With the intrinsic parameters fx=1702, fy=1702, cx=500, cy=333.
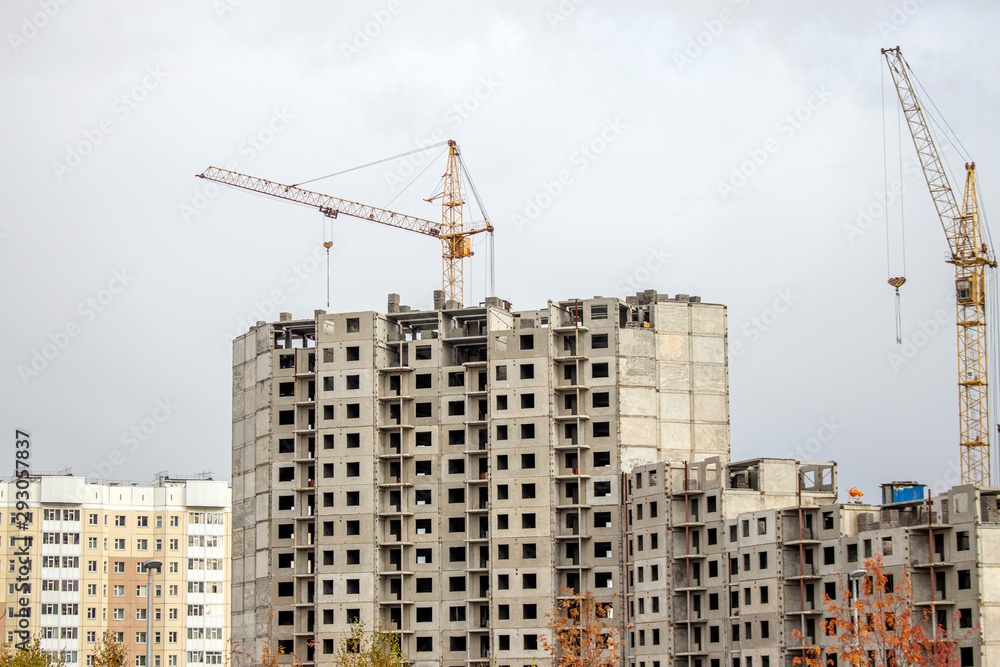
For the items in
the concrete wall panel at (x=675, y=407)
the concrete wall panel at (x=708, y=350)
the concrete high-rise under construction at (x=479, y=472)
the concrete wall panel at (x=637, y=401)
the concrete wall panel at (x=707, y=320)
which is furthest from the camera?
the concrete wall panel at (x=707, y=320)

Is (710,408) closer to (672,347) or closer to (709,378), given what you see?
(709,378)

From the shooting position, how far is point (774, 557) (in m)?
134

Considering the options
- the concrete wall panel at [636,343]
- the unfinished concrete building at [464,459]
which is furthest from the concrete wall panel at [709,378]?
the concrete wall panel at [636,343]

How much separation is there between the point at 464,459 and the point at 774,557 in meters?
42.2

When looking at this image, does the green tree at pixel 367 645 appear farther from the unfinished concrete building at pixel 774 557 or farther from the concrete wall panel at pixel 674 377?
the concrete wall panel at pixel 674 377

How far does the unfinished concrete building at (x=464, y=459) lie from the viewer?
531 feet

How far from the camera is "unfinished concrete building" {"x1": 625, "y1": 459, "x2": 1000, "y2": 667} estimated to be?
387 ft

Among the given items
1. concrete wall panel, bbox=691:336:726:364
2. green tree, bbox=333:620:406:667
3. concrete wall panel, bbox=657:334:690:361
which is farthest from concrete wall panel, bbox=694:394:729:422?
green tree, bbox=333:620:406:667

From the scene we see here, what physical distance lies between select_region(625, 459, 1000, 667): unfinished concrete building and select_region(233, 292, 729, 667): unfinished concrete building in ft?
24.6

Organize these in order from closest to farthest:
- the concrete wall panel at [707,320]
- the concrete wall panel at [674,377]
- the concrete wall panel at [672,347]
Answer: the concrete wall panel at [674,377] → the concrete wall panel at [672,347] → the concrete wall panel at [707,320]

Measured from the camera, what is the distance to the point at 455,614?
164m

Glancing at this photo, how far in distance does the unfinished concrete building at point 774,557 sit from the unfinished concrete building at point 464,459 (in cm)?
750

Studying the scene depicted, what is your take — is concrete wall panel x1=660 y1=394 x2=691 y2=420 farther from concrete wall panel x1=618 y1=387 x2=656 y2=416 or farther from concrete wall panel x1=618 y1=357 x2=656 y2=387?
concrete wall panel x1=618 y1=357 x2=656 y2=387

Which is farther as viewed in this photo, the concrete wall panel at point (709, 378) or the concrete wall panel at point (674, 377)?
the concrete wall panel at point (709, 378)
